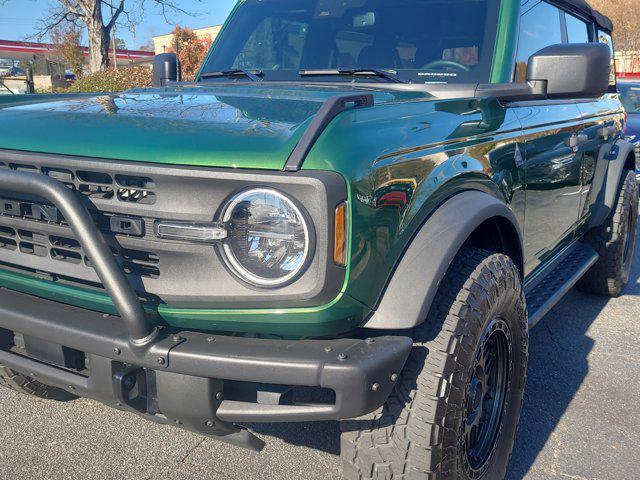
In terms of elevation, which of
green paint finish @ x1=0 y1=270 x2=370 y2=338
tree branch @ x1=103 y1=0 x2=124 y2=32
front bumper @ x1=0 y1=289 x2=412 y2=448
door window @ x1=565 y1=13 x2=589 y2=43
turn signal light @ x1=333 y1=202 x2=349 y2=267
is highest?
tree branch @ x1=103 y1=0 x2=124 y2=32

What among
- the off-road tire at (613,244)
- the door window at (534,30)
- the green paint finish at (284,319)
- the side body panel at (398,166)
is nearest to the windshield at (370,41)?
the door window at (534,30)

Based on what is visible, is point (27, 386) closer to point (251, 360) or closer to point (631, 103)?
point (251, 360)

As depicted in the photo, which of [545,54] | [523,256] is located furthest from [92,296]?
[545,54]

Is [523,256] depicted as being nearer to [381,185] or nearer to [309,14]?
[381,185]

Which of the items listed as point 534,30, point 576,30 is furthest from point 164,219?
point 576,30

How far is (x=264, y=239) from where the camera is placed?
179 cm

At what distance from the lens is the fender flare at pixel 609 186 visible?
167 inches

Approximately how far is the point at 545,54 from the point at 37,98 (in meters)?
2.14

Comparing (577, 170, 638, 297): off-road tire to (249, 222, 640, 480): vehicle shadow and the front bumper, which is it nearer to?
(249, 222, 640, 480): vehicle shadow

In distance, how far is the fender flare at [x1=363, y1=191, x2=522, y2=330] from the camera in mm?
1838

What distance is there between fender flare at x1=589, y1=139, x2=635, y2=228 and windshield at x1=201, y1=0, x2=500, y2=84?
177cm

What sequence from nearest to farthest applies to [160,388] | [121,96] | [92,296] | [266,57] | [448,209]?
1. [160,388]
2. [92,296]
3. [448,209]
4. [121,96]
5. [266,57]

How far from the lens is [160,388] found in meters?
1.82

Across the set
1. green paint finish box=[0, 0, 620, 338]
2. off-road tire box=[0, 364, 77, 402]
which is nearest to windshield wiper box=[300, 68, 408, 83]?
green paint finish box=[0, 0, 620, 338]
